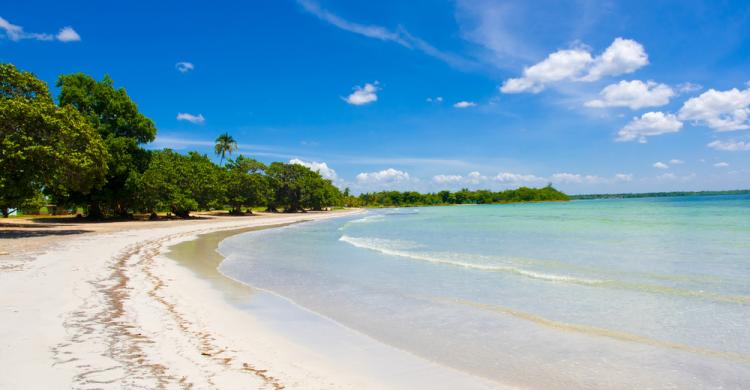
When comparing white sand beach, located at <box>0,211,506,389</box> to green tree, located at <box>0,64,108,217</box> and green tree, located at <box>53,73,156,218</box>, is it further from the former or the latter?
green tree, located at <box>53,73,156,218</box>

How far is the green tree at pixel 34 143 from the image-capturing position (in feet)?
66.3

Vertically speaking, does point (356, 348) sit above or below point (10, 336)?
below

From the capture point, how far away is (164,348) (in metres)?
5.14

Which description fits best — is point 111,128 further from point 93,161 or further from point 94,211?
point 93,161

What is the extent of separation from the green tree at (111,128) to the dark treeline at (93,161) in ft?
0.24

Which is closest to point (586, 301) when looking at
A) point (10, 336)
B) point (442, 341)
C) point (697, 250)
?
point (442, 341)

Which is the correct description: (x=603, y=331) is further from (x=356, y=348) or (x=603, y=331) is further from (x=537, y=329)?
(x=356, y=348)

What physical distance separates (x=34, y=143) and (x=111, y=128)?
16535 mm

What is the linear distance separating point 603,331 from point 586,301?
90.4 inches

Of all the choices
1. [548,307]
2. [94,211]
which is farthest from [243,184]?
[548,307]

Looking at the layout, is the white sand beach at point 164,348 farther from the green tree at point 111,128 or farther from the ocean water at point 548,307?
the green tree at point 111,128

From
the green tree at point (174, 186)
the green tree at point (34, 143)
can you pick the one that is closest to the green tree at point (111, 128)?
the green tree at point (174, 186)

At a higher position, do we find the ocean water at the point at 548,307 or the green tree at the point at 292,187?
the green tree at the point at 292,187

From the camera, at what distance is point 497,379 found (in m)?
4.81
